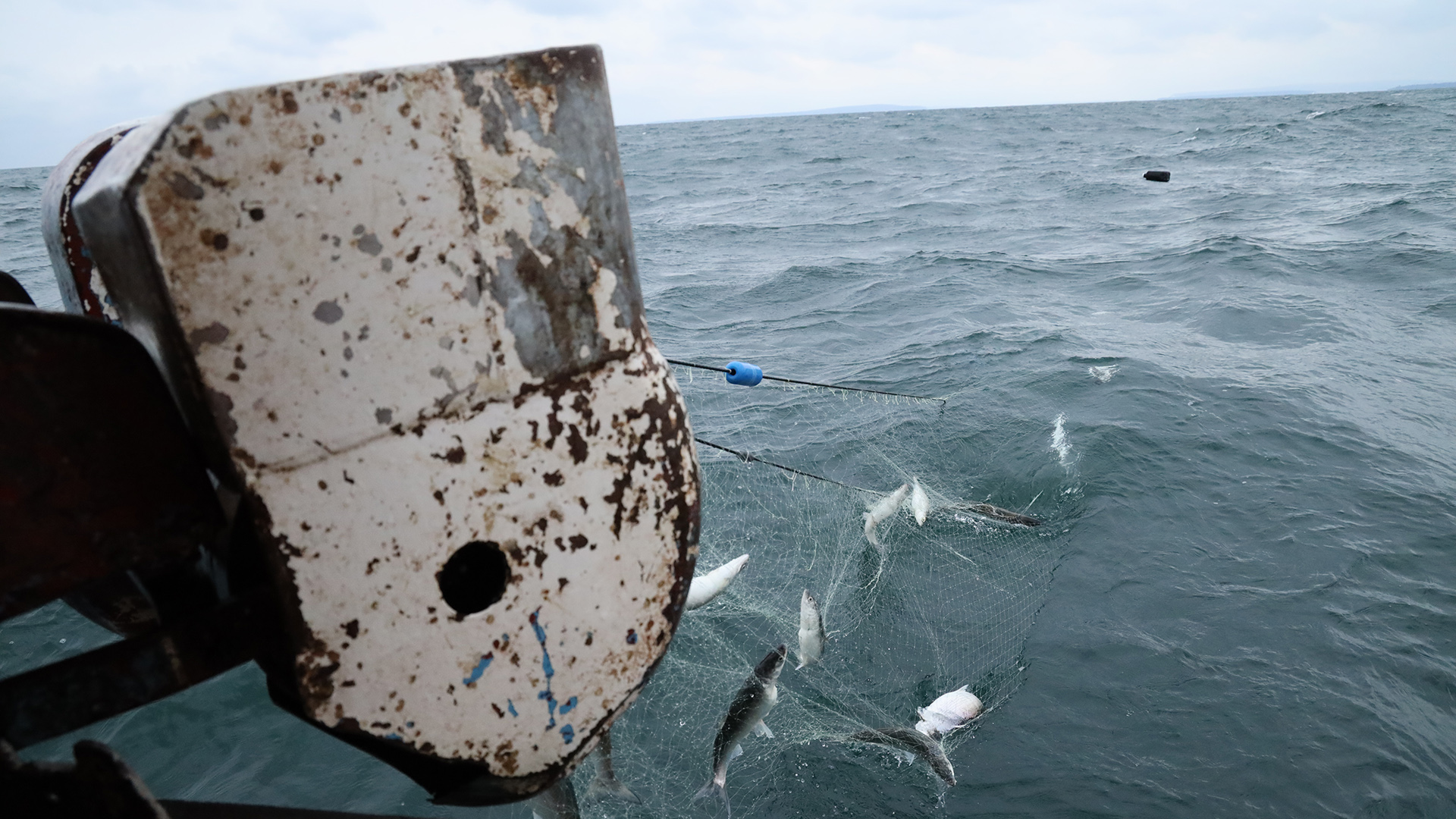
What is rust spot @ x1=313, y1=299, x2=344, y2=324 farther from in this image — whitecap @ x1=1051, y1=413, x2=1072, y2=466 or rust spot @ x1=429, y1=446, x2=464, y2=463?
whitecap @ x1=1051, y1=413, x2=1072, y2=466

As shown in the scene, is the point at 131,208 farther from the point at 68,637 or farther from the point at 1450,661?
the point at 1450,661

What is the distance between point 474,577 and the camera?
63.3 inches

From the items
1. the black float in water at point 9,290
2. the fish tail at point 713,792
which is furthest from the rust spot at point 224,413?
the fish tail at point 713,792

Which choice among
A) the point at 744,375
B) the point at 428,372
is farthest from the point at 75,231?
the point at 744,375

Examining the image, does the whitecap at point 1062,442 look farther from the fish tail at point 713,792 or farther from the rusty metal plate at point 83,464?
the rusty metal plate at point 83,464

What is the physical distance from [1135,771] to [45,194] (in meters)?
5.72

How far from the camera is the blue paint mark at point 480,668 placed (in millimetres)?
1578

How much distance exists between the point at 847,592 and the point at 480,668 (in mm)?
5276

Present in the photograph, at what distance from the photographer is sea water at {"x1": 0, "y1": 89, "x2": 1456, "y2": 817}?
190 inches

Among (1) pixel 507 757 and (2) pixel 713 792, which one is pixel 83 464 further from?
(2) pixel 713 792

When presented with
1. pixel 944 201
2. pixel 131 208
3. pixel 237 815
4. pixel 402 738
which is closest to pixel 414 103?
pixel 131 208

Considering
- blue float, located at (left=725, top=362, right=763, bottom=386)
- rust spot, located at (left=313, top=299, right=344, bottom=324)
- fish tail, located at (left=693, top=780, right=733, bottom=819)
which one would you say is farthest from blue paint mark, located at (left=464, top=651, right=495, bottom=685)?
fish tail, located at (left=693, top=780, right=733, bottom=819)

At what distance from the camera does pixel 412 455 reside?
148 cm

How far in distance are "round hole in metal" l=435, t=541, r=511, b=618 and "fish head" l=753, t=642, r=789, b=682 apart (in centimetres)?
380
